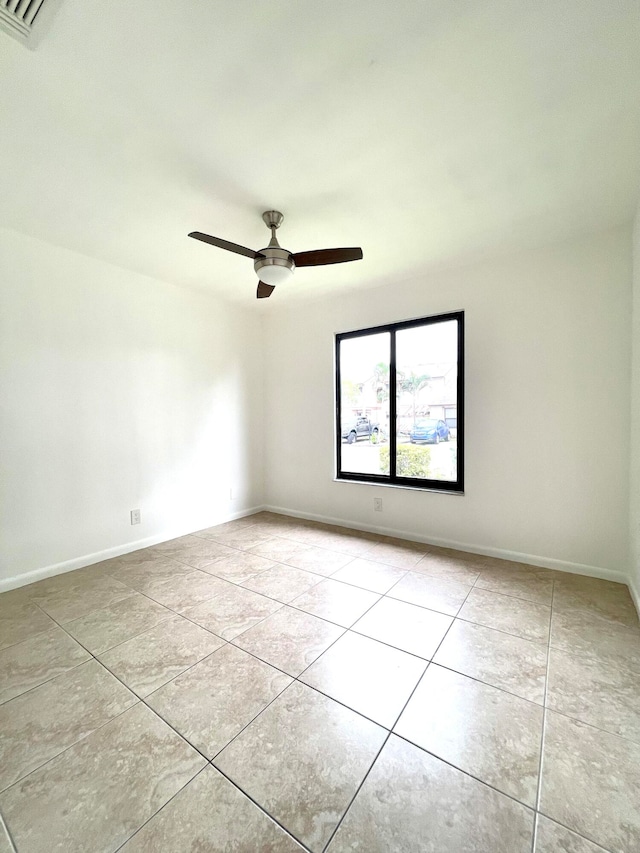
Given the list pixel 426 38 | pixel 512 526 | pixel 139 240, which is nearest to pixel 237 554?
pixel 512 526

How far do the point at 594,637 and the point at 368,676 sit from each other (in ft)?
4.27

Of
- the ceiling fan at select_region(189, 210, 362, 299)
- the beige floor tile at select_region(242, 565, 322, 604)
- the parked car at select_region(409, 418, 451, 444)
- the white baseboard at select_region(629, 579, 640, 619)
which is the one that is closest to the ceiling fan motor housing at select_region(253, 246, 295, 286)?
the ceiling fan at select_region(189, 210, 362, 299)

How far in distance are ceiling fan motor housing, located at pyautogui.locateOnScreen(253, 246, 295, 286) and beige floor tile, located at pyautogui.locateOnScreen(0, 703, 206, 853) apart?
95.1 inches

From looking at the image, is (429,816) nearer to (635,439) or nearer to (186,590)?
(186,590)

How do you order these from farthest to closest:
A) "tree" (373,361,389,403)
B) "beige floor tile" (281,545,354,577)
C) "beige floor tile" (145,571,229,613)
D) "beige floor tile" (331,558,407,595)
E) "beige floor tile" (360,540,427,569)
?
"tree" (373,361,389,403), "beige floor tile" (360,540,427,569), "beige floor tile" (281,545,354,577), "beige floor tile" (331,558,407,595), "beige floor tile" (145,571,229,613)

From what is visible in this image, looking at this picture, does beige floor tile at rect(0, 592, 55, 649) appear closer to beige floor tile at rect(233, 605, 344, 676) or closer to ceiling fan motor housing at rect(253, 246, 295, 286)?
beige floor tile at rect(233, 605, 344, 676)

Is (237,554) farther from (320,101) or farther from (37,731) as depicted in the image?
(320,101)

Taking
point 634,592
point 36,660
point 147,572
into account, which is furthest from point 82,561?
point 634,592

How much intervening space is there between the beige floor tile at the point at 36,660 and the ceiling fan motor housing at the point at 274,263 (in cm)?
242

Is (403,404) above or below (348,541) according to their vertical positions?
above

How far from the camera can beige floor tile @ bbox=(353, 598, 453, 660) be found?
6.20ft

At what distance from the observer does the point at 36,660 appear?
179cm

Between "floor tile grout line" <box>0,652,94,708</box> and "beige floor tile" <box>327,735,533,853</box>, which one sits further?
"floor tile grout line" <box>0,652,94,708</box>

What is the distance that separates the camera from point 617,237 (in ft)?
8.39
